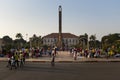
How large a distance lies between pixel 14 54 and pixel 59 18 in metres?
96.4

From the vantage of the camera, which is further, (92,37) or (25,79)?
(92,37)

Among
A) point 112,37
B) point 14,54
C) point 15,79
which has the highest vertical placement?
point 112,37

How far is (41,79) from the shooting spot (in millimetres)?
14898

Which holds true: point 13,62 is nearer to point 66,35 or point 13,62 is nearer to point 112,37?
point 112,37

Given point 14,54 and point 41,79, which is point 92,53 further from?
point 41,79

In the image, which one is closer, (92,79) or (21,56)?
(92,79)

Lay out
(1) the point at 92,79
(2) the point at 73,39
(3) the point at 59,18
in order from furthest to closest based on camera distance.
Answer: (2) the point at 73,39, (3) the point at 59,18, (1) the point at 92,79

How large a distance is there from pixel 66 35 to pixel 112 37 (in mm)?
43281

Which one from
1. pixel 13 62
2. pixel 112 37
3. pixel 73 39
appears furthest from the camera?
pixel 73 39

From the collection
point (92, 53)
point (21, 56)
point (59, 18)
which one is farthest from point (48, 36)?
point (21, 56)

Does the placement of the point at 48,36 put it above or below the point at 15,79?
above

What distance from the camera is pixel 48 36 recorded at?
186m

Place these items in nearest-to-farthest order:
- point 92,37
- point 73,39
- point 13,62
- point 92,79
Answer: point 92,79 → point 13,62 → point 92,37 → point 73,39

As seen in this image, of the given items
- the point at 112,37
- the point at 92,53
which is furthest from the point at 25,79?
the point at 112,37
